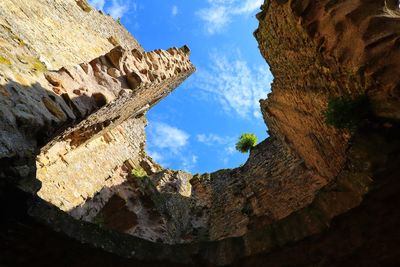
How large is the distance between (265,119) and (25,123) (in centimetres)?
795

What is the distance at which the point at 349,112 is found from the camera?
11.5ft

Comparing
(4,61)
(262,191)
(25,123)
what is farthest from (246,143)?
(25,123)

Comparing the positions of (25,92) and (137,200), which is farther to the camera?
(137,200)

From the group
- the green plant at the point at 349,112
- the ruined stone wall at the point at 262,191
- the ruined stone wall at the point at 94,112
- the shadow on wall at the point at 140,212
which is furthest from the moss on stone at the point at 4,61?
the ruined stone wall at the point at 262,191

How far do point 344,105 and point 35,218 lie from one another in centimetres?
318

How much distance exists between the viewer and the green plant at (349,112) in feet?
11.1

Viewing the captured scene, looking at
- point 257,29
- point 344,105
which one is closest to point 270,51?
point 257,29

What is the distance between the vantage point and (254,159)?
12062mm

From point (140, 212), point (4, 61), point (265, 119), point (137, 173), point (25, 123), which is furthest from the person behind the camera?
point (137, 173)

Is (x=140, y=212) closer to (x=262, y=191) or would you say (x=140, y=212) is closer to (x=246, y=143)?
(x=262, y=191)

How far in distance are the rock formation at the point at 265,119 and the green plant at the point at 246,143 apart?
3.56 m

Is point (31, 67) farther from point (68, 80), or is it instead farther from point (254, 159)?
point (254, 159)

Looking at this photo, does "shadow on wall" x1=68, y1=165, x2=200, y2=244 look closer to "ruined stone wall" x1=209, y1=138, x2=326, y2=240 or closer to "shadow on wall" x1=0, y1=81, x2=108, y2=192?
"ruined stone wall" x1=209, y1=138, x2=326, y2=240

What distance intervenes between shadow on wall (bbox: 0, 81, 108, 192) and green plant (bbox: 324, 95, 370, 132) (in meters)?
2.96
